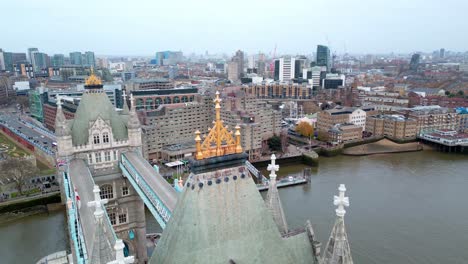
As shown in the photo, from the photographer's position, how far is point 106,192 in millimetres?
16906

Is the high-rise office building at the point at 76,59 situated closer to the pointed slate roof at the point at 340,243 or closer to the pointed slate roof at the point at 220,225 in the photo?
the pointed slate roof at the point at 220,225

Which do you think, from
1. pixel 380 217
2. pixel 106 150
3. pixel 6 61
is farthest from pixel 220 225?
pixel 6 61

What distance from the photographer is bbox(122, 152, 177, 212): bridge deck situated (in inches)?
478

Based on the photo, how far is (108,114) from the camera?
17.5 metres

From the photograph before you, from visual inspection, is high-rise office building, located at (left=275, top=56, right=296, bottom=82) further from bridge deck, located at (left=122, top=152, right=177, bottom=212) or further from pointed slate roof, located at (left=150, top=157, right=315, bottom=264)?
pointed slate roof, located at (left=150, top=157, right=315, bottom=264)

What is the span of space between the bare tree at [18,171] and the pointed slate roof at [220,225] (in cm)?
2747

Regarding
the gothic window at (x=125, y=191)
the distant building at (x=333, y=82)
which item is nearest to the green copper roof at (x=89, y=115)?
the gothic window at (x=125, y=191)

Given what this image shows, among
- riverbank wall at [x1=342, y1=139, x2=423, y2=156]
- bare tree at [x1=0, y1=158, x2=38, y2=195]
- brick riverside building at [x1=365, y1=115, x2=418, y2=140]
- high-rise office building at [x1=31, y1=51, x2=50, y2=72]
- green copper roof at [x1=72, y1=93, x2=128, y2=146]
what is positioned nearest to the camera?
green copper roof at [x1=72, y1=93, x2=128, y2=146]

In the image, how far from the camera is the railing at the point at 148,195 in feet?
37.0

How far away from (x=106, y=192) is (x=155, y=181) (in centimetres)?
431

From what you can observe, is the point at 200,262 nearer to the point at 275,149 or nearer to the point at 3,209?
the point at 3,209

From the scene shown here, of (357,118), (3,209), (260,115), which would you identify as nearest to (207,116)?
(260,115)

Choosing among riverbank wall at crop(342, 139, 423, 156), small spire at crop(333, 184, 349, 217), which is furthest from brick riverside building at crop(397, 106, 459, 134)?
small spire at crop(333, 184, 349, 217)

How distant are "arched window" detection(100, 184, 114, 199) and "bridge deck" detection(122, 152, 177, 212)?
1.67 m
